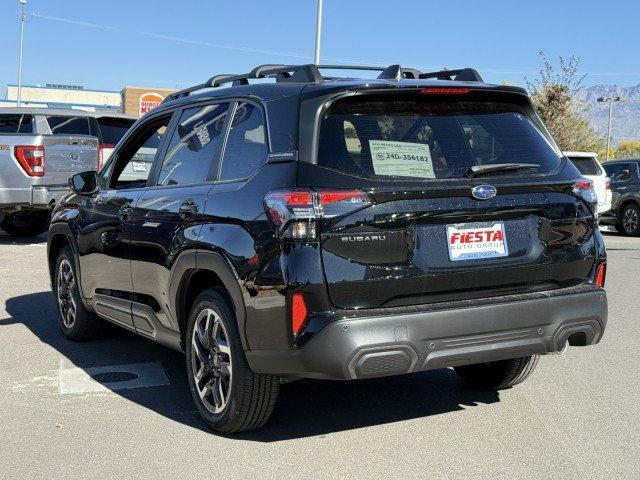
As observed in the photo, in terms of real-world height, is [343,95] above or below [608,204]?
above

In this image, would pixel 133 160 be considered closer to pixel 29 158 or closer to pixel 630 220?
pixel 29 158

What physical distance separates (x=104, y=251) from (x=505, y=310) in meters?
3.06

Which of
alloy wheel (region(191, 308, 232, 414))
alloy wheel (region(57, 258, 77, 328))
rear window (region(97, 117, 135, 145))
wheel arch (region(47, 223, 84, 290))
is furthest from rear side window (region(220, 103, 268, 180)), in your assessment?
rear window (region(97, 117, 135, 145))

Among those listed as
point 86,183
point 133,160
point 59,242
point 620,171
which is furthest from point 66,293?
point 620,171

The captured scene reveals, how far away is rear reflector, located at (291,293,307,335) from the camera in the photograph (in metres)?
4.05

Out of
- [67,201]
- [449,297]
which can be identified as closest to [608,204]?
[67,201]

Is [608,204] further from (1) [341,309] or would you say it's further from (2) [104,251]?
(1) [341,309]

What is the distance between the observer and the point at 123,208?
5898mm

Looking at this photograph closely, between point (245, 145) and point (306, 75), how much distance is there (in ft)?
1.60

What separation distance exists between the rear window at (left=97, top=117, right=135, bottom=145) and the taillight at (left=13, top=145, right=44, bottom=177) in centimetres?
160

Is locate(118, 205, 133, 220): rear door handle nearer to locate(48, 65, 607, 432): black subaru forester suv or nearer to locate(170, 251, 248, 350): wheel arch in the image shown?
locate(48, 65, 607, 432): black subaru forester suv

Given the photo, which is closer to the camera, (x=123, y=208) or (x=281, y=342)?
(x=281, y=342)

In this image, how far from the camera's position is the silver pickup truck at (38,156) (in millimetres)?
13547

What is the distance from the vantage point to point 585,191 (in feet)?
15.7
